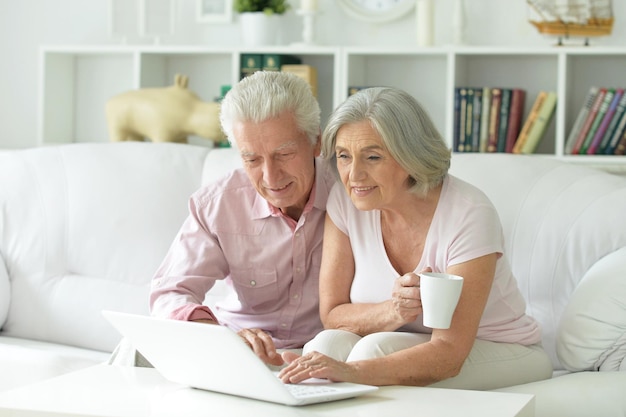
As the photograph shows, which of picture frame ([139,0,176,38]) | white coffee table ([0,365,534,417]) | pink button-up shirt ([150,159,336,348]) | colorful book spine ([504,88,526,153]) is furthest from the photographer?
picture frame ([139,0,176,38])

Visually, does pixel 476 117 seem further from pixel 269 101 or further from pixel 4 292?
pixel 4 292

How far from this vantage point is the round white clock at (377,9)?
11.7 feet

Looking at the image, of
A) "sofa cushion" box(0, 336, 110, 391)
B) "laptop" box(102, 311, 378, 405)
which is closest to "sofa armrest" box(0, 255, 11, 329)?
"sofa cushion" box(0, 336, 110, 391)

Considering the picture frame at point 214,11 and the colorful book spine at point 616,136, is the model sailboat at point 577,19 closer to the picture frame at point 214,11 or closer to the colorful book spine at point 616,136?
the colorful book spine at point 616,136

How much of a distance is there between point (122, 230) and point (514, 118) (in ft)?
4.80

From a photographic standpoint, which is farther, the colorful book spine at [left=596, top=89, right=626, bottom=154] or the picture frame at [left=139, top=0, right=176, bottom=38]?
the picture frame at [left=139, top=0, right=176, bottom=38]

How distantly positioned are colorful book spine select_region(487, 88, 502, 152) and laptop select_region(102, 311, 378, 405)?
196 centimetres

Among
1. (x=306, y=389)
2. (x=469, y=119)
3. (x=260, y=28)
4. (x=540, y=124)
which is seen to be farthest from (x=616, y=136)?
(x=306, y=389)

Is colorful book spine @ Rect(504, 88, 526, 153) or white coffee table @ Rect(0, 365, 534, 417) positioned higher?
colorful book spine @ Rect(504, 88, 526, 153)

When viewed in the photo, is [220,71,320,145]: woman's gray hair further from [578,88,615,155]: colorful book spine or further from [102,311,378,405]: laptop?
[578,88,615,155]: colorful book spine

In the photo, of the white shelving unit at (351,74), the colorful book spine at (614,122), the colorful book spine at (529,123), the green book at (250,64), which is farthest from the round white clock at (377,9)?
the colorful book spine at (614,122)

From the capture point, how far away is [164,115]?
3.32m

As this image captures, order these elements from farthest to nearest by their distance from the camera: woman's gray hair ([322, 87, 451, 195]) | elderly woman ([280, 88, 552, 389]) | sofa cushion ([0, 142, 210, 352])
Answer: sofa cushion ([0, 142, 210, 352]) < woman's gray hair ([322, 87, 451, 195]) < elderly woman ([280, 88, 552, 389])

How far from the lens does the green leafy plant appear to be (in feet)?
11.7
